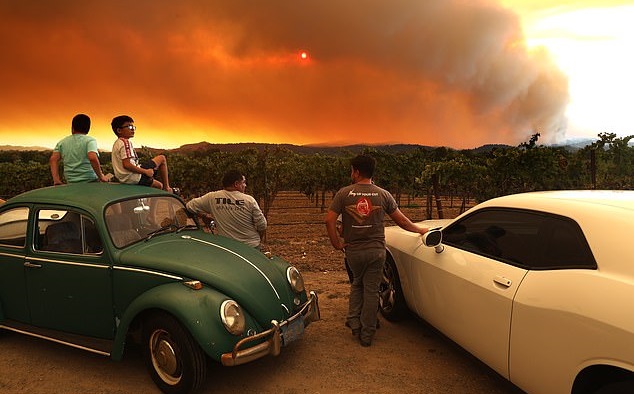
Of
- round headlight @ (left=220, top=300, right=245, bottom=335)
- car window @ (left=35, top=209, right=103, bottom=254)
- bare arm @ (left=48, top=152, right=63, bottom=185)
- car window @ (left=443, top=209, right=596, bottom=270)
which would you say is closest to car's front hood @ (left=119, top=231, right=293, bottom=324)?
round headlight @ (left=220, top=300, right=245, bottom=335)

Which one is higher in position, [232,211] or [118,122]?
[118,122]

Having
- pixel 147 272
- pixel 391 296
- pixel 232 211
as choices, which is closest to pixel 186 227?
pixel 232 211

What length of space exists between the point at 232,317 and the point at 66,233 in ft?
6.59

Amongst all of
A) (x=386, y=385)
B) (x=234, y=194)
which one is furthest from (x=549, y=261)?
(x=234, y=194)

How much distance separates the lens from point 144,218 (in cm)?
432

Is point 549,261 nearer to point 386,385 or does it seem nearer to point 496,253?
point 496,253

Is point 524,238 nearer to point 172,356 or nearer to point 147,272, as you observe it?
point 172,356

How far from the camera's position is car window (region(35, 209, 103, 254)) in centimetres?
393

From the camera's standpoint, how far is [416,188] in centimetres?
2459

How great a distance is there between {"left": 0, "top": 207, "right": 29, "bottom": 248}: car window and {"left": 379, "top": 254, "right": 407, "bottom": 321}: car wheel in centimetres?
399

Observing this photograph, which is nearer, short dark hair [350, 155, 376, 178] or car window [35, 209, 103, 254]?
car window [35, 209, 103, 254]

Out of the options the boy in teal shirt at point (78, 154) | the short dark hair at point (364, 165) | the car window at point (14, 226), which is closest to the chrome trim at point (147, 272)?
the car window at point (14, 226)

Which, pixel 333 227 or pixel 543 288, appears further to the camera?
pixel 333 227

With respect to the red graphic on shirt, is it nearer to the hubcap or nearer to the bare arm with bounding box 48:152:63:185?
the hubcap
